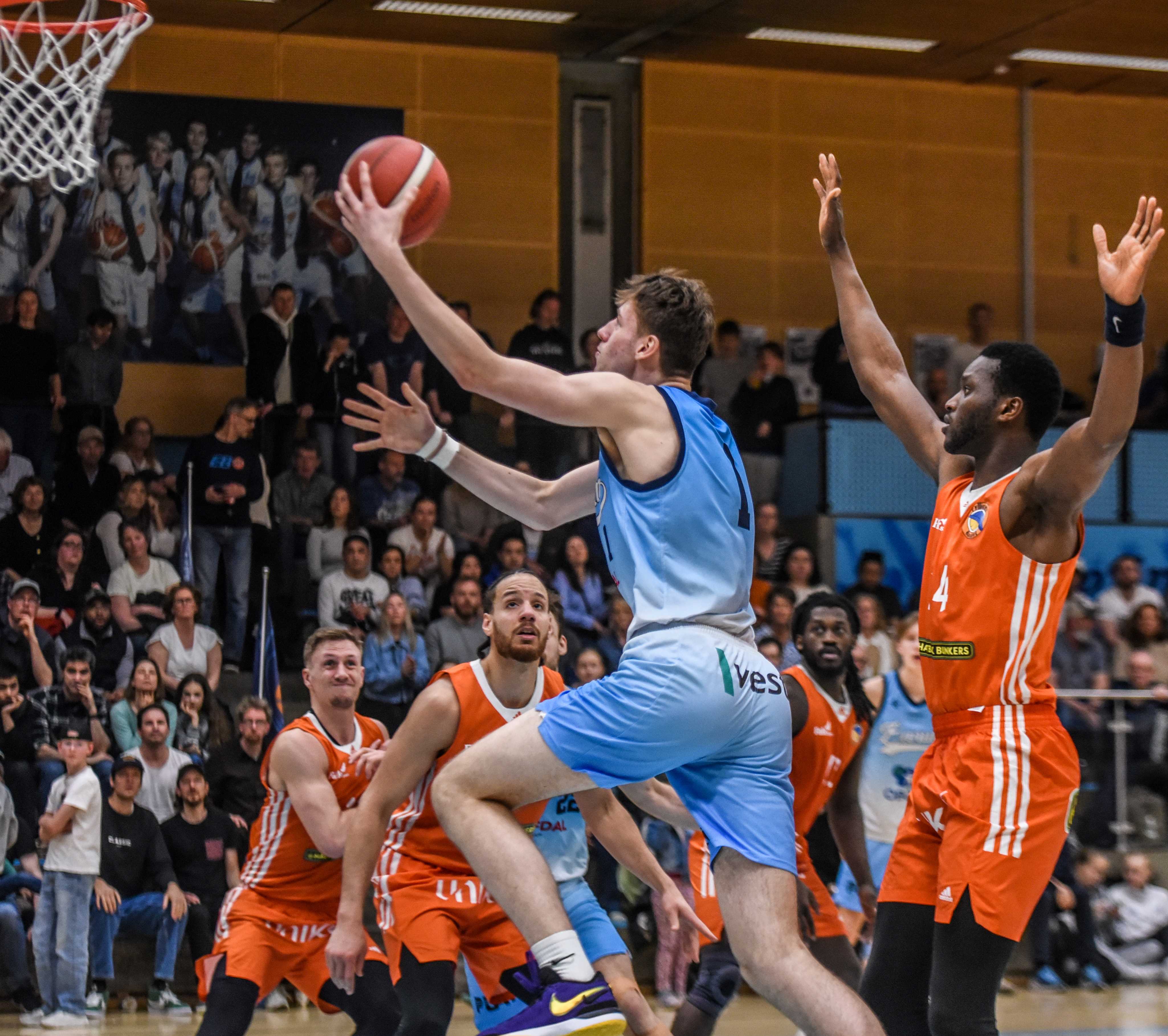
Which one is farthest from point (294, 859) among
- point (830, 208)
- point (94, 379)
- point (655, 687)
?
point (94, 379)

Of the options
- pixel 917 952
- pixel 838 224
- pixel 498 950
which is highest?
pixel 838 224

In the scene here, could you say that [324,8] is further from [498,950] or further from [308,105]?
[498,950]

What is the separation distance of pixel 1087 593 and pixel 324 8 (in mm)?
8621

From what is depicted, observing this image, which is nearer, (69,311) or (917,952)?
(917,952)

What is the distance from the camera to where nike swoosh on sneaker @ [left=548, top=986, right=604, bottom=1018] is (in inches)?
150

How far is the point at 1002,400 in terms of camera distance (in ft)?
14.8

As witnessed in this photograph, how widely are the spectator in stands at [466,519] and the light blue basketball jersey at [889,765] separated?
167 inches

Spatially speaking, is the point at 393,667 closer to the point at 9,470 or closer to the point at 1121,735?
the point at 9,470

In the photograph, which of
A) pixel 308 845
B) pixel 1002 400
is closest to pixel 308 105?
pixel 308 845

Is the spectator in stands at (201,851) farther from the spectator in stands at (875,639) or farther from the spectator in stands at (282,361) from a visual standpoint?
the spectator in stands at (875,639)

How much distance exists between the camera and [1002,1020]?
923 cm

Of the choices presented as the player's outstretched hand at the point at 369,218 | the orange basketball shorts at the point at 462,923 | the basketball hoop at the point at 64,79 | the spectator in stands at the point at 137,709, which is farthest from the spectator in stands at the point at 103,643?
the player's outstretched hand at the point at 369,218

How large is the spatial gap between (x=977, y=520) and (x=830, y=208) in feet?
3.91

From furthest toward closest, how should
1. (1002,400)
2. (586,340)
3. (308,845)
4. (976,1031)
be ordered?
1. (586,340)
2. (308,845)
3. (1002,400)
4. (976,1031)
